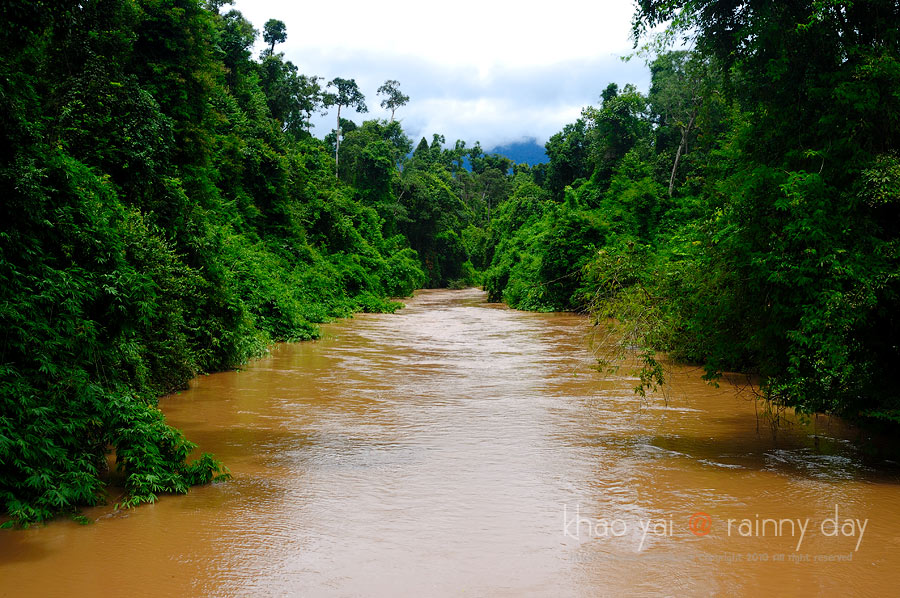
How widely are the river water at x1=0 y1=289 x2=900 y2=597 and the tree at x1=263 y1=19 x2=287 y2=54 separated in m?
38.8

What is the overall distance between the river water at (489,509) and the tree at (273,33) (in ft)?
127

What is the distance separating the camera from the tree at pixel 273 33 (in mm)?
43625

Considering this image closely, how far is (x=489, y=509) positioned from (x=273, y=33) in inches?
1772

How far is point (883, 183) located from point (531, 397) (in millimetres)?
6757

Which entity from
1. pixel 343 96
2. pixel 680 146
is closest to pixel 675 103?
pixel 680 146

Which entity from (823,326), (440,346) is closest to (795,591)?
(823,326)

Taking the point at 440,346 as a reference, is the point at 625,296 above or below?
above

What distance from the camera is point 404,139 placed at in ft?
188

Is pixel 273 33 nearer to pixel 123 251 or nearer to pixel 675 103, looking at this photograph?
pixel 675 103

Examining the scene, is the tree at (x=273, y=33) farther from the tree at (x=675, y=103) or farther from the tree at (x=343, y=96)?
the tree at (x=675, y=103)

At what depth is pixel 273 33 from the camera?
44.2 m

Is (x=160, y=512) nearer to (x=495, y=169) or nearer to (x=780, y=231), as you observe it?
(x=780, y=231)

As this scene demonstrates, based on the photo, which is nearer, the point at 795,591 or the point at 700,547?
the point at 795,591

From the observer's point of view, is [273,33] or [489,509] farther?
[273,33]
